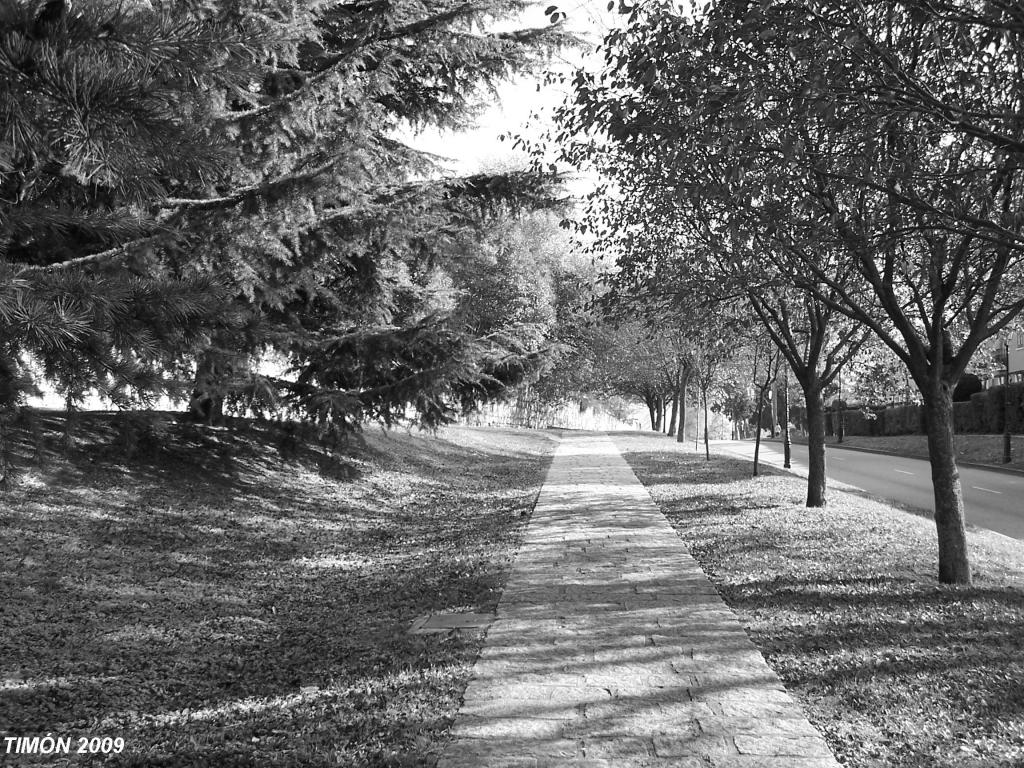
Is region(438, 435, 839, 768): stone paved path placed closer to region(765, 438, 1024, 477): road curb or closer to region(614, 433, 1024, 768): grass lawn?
region(614, 433, 1024, 768): grass lawn

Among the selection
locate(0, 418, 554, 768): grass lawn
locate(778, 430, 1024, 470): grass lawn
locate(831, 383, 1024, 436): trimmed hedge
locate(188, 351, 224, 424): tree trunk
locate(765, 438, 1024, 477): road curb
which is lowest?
locate(0, 418, 554, 768): grass lawn

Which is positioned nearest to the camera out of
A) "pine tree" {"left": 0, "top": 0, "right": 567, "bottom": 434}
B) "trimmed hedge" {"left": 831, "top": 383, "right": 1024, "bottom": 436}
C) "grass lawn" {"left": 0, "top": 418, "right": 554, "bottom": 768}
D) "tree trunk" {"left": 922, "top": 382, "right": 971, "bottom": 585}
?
"pine tree" {"left": 0, "top": 0, "right": 567, "bottom": 434}

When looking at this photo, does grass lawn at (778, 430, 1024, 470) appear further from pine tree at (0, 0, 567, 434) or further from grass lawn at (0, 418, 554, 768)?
grass lawn at (0, 418, 554, 768)

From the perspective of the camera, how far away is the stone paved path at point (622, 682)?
3.58 m

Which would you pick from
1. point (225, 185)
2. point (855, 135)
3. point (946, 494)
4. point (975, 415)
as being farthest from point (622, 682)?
point (975, 415)

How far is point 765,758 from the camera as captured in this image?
11.5 ft

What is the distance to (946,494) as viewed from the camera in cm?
711

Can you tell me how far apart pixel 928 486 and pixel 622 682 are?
56.9ft

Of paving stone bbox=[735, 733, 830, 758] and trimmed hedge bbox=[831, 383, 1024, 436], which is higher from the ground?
trimmed hedge bbox=[831, 383, 1024, 436]

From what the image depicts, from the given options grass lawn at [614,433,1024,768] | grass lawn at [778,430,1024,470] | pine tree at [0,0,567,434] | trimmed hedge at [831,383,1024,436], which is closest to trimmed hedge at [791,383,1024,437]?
trimmed hedge at [831,383,1024,436]

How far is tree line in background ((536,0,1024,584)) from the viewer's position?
5.27 metres

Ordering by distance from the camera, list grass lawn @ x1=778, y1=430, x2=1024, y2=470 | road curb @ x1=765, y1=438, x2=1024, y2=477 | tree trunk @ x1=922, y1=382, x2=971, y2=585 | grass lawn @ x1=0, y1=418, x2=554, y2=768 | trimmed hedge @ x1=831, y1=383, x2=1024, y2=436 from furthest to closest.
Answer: trimmed hedge @ x1=831, y1=383, x2=1024, y2=436 < grass lawn @ x1=778, y1=430, x2=1024, y2=470 < road curb @ x1=765, y1=438, x2=1024, y2=477 < tree trunk @ x1=922, y1=382, x2=971, y2=585 < grass lawn @ x1=0, y1=418, x2=554, y2=768

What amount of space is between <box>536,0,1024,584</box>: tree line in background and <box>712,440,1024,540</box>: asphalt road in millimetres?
5849

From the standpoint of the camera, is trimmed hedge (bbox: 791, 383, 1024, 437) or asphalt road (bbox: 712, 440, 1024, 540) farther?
trimmed hedge (bbox: 791, 383, 1024, 437)
